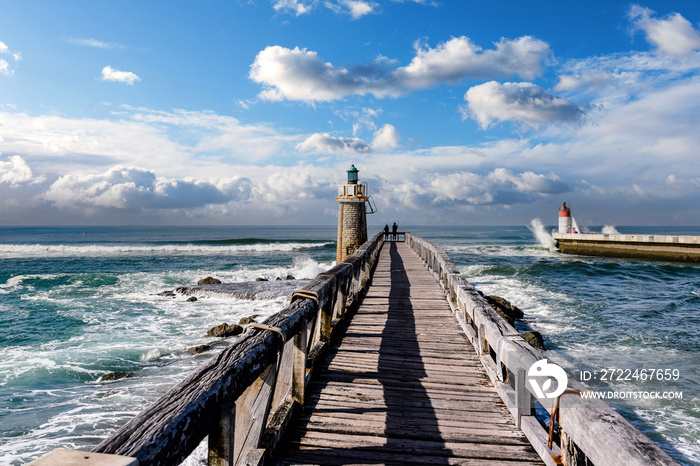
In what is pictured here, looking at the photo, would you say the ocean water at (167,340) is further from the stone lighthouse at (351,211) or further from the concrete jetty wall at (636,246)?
the stone lighthouse at (351,211)

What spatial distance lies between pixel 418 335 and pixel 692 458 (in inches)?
166

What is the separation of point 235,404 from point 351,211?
2561 centimetres

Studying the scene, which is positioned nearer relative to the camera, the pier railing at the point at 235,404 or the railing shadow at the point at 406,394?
the pier railing at the point at 235,404

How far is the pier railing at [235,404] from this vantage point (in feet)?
4.67

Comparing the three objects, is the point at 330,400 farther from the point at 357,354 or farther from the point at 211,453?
the point at 211,453

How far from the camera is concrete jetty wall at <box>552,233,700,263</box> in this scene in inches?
1256

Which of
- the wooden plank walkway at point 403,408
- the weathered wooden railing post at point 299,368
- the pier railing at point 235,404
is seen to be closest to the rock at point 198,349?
the wooden plank walkway at point 403,408

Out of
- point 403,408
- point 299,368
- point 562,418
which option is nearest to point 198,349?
point 299,368

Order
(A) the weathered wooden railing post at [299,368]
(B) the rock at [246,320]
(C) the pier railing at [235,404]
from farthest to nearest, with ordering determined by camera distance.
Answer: (B) the rock at [246,320] → (A) the weathered wooden railing post at [299,368] → (C) the pier railing at [235,404]

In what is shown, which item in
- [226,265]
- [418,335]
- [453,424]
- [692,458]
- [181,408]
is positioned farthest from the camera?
[226,265]

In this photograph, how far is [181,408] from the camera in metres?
1.62

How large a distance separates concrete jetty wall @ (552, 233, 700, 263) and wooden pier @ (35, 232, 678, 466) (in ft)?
118

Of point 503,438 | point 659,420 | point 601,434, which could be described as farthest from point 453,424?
point 659,420

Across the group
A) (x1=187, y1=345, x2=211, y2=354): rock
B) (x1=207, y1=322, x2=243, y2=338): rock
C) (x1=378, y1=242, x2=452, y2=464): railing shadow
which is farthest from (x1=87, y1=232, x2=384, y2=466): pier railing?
(x1=207, y1=322, x2=243, y2=338): rock
